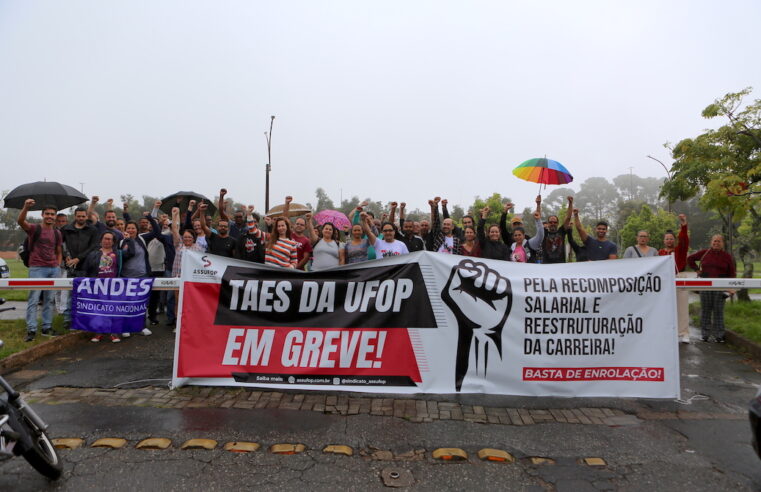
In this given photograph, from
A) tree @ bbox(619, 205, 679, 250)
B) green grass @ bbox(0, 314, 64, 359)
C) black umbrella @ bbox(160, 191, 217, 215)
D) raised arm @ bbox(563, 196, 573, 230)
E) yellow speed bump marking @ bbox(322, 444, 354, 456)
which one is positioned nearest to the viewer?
yellow speed bump marking @ bbox(322, 444, 354, 456)

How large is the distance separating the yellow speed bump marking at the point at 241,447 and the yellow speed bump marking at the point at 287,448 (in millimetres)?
140

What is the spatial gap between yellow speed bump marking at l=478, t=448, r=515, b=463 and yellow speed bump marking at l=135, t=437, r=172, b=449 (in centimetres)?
248

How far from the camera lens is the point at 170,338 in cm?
750

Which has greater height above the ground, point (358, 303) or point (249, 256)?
point (249, 256)

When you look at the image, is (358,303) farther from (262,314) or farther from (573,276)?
(573,276)

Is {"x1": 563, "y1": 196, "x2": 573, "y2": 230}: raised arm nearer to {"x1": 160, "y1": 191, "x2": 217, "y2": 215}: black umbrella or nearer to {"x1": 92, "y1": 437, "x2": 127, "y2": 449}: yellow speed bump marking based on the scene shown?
{"x1": 92, "y1": 437, "x2": 127, "y2": 449}: yellow speed bump marking

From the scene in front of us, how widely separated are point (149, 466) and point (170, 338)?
4287mm

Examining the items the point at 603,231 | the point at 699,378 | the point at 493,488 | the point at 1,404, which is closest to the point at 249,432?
the point at 1,404

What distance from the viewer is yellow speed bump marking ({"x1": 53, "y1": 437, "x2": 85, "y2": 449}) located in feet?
12.5

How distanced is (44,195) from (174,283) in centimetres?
488

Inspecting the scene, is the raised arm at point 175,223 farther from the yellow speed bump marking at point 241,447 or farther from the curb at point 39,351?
the yellow speed bump marking at point 241,447

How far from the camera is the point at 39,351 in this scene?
252 inches

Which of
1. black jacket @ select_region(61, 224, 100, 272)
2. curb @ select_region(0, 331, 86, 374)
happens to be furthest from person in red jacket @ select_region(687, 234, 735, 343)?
black jacket @ select_region(61, 224, 100, 272)

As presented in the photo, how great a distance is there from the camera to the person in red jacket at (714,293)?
7.86 m
